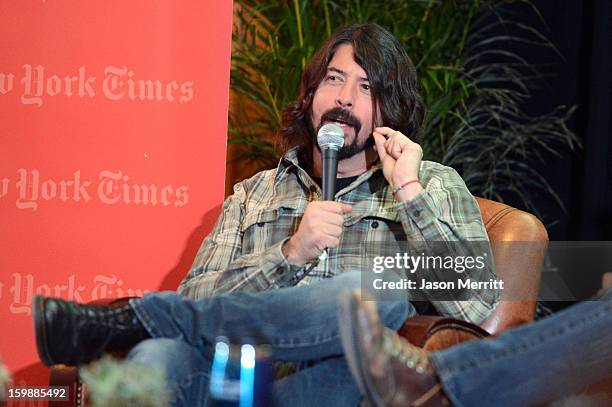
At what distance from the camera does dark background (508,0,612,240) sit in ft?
11.0

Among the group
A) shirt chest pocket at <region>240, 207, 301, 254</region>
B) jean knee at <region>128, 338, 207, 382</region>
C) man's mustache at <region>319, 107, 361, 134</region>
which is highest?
man's mustache at <region>319, 107, 361, 134</region>

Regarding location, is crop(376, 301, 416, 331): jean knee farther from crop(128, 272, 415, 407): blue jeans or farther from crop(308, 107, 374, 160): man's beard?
crop(308, 107, 374, 160): man's beard

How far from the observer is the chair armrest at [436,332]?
1.66m

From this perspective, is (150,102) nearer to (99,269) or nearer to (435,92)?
(99,269)

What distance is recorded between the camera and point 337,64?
7.91 feet

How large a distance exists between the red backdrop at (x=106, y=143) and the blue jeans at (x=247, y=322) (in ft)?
2.43

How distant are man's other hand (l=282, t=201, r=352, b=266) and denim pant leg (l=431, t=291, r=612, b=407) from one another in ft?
1.58

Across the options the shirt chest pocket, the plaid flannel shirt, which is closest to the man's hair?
the plaid flannel shirt

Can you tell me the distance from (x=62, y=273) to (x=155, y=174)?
1.24 feet

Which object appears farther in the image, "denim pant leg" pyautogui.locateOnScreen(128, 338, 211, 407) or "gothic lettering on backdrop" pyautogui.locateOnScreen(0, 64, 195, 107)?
"gothic lettering on backdrop" pyautogui.locateOnScreen(0, 64, 195, 107)

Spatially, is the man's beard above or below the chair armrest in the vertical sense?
above

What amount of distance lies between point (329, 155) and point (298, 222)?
0.30 meters

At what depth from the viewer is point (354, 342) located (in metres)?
1.34

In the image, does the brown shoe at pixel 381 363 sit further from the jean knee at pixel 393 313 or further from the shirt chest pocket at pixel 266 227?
the shirt chest pocket at pixel 266 227
